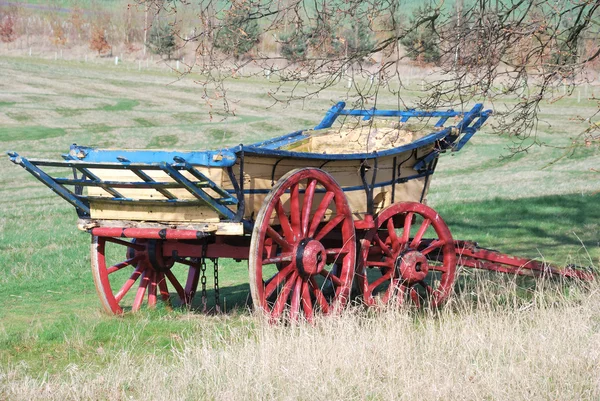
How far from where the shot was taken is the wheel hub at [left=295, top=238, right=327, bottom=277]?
7.08 meters

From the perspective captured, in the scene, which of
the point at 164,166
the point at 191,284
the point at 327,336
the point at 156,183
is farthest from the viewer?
the point at 191,284

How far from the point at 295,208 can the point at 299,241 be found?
0.27 meters

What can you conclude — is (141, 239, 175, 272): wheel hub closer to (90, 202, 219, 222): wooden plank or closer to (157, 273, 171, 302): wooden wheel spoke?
(157, 273, 171, 302): wooden wheel spoke

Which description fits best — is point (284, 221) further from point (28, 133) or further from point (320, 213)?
point (28, 133)

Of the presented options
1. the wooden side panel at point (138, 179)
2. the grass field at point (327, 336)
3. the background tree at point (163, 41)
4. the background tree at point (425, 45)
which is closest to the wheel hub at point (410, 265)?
the grass field at point (327, 336)

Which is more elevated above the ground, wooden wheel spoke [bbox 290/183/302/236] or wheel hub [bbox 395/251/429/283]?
wooden wheel spoke [bbox 290/183/302/236]

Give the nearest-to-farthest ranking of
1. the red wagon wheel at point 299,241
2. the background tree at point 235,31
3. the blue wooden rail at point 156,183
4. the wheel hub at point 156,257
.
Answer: the blue wooden rail at point 156,183, the red wagon wheel at point 299,241, the background tree at point 235,31, the wheel hub at point 156,257

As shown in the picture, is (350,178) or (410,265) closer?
(350,178)

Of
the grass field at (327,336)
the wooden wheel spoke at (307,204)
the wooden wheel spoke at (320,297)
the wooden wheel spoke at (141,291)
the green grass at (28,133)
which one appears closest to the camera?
the grass field at (327,336)

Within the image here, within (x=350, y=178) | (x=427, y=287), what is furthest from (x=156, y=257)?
(x=427, y=287)

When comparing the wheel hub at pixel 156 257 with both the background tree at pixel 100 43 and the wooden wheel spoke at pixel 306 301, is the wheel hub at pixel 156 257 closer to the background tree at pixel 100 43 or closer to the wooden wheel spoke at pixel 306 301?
the wooden wheel spoke at pixel 306 301

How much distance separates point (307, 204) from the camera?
7.19m

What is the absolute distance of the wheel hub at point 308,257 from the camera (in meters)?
7.08

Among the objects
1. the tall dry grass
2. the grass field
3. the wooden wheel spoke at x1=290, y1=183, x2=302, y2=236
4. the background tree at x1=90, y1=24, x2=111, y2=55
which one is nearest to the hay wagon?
the wooden wheel spoke at x1=290, y1=183, x2=302, y2=236
